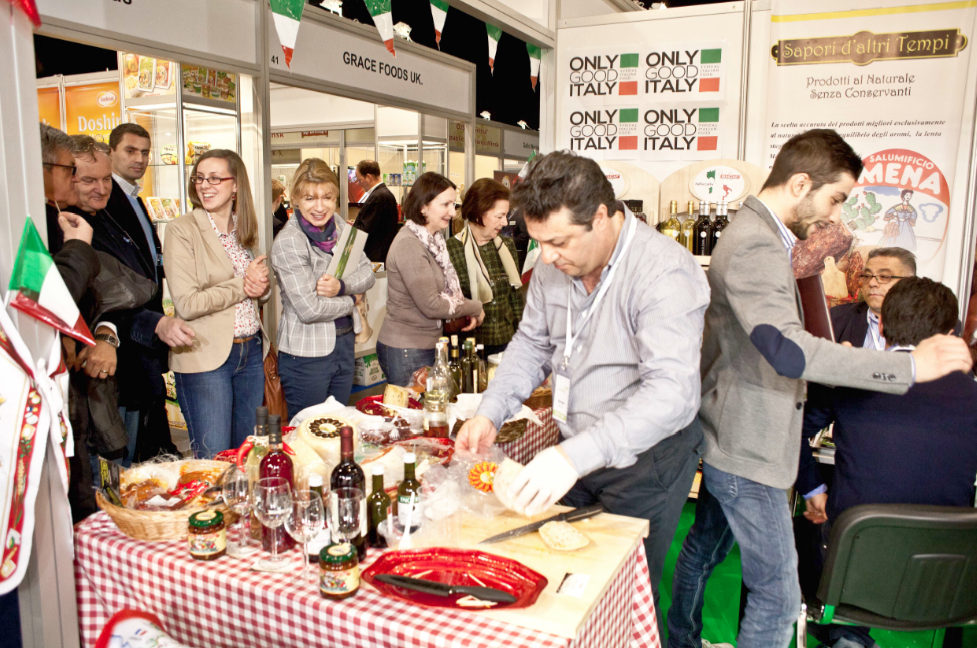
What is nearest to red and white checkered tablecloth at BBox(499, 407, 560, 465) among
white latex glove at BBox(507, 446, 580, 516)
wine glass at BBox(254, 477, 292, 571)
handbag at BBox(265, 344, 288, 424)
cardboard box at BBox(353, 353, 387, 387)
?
white latex glove at BBox(507, 446, 580, 516)

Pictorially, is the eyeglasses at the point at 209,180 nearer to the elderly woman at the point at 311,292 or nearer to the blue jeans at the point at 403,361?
the elderly woman at the point at 311,292

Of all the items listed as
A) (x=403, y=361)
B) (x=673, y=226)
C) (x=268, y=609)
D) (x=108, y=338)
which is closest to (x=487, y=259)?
(x=403, y=361)

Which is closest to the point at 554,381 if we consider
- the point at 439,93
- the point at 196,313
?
the point at 196,313

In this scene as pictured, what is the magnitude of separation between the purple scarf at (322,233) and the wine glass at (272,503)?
6.35ft

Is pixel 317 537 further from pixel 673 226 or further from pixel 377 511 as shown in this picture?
pixel 673 226

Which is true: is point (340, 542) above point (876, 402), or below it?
below

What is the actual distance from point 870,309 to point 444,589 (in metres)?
2.48

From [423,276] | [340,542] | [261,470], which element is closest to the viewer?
[340,542]

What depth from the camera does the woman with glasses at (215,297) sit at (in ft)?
9.57

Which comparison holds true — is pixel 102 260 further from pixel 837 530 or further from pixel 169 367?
pixel 837 530

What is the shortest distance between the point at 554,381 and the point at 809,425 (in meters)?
0.98

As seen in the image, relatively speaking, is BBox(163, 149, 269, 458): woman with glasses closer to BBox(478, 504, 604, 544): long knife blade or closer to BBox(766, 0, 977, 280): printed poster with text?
BBox(478, 504, 604, 544): long knife blade

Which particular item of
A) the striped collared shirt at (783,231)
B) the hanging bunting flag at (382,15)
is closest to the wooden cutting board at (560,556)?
the striped collared shirt at (783,231)

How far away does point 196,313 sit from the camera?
9.39 ft
